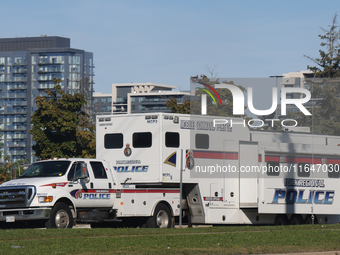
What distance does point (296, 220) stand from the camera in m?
23.3

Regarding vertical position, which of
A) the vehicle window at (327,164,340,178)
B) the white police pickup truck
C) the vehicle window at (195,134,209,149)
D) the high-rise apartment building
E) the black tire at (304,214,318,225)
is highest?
the high-rise apartment building

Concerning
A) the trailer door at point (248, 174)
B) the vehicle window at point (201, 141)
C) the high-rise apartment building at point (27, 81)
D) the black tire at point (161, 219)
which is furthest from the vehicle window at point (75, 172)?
the high-rise apartment building at point (27, 81)

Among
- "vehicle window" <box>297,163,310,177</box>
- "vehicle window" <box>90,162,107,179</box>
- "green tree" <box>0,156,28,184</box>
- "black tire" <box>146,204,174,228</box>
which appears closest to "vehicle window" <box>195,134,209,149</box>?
"black tire" <box>146,204,174,228</box>

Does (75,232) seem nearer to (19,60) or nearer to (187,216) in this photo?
(187,216)

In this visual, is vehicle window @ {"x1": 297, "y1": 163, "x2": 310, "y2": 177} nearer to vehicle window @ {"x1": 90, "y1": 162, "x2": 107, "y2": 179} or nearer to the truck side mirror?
vehicle window @ {"x1": 90, "y1": 162, "x2": 107, "y2": 179}

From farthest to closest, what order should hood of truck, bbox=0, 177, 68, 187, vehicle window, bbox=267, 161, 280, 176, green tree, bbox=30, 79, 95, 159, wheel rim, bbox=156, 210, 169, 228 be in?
green tree, bbox=30, 79, 95, 159, vehicle window, bbox=267, 161, 280, 176, wheel rim, bbox=156, 210, 169, 228, hood of truck, bbox=0, 177, 68, 187

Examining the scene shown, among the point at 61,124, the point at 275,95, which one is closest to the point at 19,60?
the point at 61,124

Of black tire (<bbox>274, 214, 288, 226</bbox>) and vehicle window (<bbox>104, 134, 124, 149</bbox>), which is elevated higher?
vehicle window (<bbox>104, 134, 124, 149</bbox>)

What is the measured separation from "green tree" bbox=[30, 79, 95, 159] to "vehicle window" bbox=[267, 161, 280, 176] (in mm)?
20107

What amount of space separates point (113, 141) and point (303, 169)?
7.34 m

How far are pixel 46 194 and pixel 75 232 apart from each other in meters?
2.25

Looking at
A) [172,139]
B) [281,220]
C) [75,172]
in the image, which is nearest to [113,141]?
[172,139]

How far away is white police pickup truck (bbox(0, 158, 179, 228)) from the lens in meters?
17.5

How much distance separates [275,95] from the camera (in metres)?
25.0
